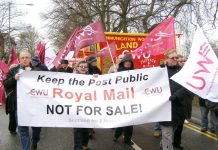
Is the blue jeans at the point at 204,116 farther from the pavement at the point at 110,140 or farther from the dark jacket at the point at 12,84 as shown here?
the dark jacket at the point at 12,84

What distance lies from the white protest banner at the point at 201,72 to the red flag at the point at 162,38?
2.25 metres

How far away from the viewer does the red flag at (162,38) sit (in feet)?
27.6

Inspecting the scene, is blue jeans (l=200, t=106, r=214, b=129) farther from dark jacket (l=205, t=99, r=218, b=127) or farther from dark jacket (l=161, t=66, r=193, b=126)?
dark jacket (l=205, t=99, r=218, b=127)

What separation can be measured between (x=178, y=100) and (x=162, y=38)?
2.24m

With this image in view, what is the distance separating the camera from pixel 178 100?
259 inches

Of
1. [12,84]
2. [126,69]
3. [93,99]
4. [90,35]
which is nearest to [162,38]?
[126,69]

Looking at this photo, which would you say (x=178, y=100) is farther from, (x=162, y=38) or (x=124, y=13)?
(x=124, y=13)

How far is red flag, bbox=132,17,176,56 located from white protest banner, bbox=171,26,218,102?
7.40ft

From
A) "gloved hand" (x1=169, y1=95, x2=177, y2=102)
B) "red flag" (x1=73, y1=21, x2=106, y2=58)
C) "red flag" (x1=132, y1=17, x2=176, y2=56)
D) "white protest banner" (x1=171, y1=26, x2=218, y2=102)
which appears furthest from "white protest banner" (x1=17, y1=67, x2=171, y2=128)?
"red flag" (x1=73, y1=21, x2=106, y2=58)

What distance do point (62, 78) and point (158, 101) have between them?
61.2 inches

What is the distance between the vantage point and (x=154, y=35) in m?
8.61

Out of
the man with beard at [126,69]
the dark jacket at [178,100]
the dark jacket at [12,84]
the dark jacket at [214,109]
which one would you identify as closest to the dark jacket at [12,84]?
the dark jacket at [12,84]

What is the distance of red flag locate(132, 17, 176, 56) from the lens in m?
8.40

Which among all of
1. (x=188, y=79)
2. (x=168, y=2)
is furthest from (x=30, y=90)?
(x=168, y=2)
